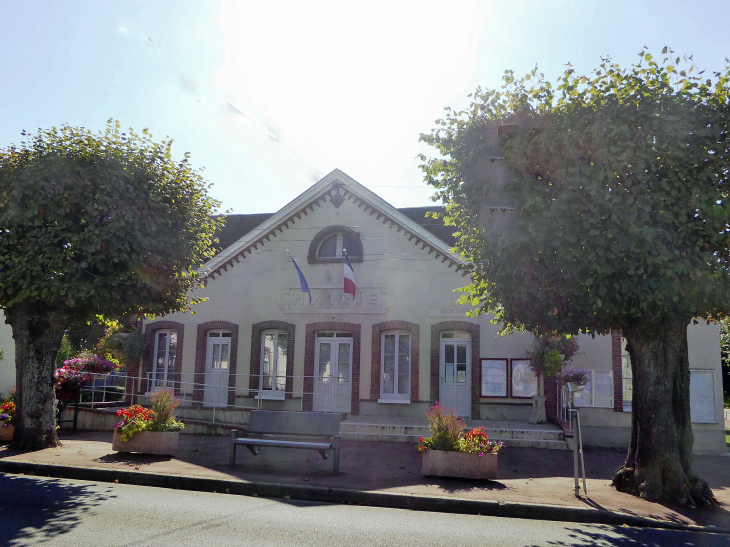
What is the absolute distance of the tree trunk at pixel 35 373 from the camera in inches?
426

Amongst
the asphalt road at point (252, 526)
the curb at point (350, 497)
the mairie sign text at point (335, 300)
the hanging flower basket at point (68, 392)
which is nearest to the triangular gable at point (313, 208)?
the mairie sign text at point (335, 300)

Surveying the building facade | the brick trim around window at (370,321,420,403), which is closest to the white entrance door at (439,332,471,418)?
the building facade

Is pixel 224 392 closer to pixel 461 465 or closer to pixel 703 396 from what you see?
pixel 461 465

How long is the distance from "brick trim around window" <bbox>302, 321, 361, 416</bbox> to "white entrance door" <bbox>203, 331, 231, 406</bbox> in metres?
2.52

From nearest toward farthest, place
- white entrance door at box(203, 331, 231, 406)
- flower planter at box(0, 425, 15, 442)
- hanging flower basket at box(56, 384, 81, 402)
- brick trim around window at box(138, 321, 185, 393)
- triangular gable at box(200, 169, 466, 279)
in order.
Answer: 1. flower planter at box(0, 425, 15, 442)
2. hanging flower basket at box(56, 384, 81, 402)
3. triangular gable at box(200, 169, 466, 279)
4. white entrance door at box(203, 331, 231, 406)
5. brick trim around window at box(138, 321, 185, 393)

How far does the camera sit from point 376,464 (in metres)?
10.2

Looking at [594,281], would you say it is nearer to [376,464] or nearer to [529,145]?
[529,145]

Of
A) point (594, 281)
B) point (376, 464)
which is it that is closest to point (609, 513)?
point (594, 281)

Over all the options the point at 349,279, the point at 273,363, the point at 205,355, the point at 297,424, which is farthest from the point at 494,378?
the point at 205,355

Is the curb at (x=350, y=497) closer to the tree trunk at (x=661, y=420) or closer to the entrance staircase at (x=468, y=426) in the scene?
the tree trunk at (x=661, y=420)

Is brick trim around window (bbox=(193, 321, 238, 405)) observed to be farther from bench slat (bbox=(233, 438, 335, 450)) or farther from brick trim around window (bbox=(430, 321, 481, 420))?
bench slat (bbox=(233, 438, 335, 450))

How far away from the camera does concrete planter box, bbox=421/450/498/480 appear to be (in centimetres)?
858

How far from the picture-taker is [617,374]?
48.2 feet

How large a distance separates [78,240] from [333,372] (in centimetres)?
848
